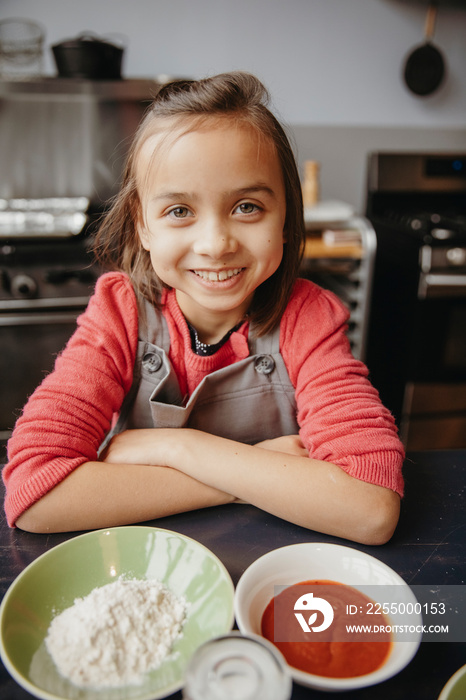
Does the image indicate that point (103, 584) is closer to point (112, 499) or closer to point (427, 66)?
point (112, 499)

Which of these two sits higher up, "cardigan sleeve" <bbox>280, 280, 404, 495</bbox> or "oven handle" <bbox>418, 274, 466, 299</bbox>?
"cardigan sleeve" <bbox>280, 280, 404, 495</bbox>

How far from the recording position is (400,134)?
8.40 ft

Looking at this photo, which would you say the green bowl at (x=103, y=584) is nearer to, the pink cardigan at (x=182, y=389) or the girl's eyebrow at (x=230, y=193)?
the pink cardigan at (x=182, y=389)

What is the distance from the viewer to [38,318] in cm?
190

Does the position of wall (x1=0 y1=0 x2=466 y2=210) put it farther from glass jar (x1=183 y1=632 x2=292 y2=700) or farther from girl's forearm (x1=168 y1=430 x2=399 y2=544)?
glass jar (x1=183 y1=632 x2=292 y2=700)

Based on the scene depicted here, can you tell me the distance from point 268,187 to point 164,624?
614mm

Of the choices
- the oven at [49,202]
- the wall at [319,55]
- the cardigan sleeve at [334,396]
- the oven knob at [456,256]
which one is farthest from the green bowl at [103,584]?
the wall at [319,55]

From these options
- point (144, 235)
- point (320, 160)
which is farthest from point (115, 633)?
point (320, 160)

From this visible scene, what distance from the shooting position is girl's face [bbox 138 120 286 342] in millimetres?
781

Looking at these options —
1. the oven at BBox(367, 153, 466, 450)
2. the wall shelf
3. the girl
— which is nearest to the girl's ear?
the girl

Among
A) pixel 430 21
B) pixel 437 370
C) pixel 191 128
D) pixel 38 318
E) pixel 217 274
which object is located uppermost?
pixel 430 21

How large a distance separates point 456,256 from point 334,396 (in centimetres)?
135

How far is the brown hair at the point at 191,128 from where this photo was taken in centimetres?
82

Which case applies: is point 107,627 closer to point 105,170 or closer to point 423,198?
point 105,170
